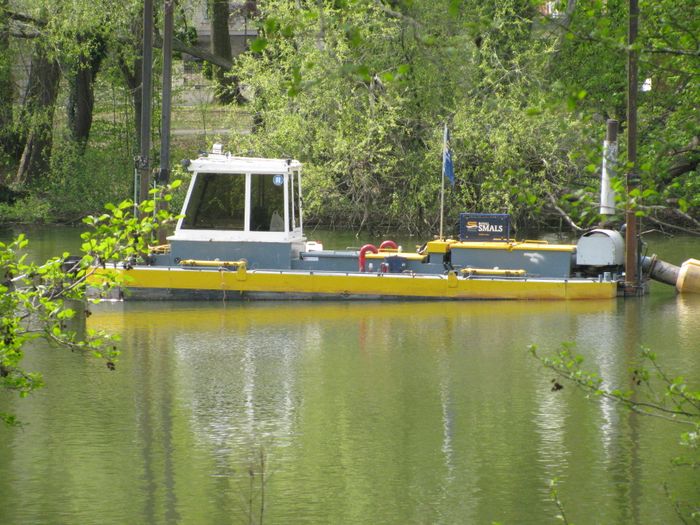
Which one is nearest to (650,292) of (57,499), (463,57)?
(463,57)

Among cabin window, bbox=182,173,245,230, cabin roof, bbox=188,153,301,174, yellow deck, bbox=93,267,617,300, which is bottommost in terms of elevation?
yellow deck, bbox=93,267,617,300

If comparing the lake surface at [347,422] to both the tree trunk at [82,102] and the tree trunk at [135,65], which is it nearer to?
the tree trunk at [135,65]

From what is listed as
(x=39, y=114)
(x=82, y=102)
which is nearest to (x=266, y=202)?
(x=39, y=114)

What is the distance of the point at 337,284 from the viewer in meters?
19.4

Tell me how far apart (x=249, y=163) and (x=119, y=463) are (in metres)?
9.14

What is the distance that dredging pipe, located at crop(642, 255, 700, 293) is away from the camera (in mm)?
20531

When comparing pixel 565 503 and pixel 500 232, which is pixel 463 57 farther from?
pixel 565 503

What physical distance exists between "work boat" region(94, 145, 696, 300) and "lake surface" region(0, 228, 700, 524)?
14.7 inches

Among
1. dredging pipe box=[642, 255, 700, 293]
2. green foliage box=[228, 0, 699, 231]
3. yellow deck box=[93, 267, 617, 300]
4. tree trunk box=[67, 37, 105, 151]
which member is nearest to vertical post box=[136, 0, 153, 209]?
yellow deck box=[93, 267, 617, 300]

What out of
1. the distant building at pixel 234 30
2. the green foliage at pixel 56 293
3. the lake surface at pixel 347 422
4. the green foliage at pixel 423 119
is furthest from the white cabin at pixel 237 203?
the distant building at pixel 234 30

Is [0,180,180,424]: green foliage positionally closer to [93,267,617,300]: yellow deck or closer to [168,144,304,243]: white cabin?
[93,267,617,300]: yellow deck

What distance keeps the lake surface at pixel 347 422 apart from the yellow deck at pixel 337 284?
1.02ft

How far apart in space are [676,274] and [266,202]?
636 cm

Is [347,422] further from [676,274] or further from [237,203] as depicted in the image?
[676,274]
